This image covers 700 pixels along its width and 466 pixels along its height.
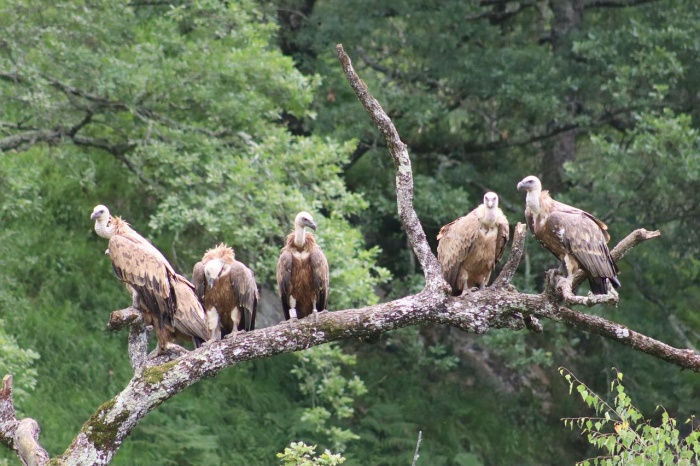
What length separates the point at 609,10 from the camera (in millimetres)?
19484

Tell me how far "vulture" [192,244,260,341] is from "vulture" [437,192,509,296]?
5.11 ft

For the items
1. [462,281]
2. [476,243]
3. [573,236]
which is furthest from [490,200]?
[462,281]

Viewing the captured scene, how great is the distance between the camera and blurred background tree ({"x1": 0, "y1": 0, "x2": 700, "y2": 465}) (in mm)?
13664

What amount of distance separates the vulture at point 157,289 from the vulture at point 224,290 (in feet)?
0.28

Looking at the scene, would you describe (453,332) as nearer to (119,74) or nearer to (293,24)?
(293,24)

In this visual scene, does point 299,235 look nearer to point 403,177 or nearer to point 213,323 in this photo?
point 213,323

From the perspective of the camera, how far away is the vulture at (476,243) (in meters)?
9.04

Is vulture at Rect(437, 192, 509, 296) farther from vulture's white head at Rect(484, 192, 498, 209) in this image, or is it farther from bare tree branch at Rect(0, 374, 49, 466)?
bare tree branch at Rect(0, 374, 49, 466)

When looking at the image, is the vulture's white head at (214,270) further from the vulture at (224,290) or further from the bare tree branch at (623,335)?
the bare tree branch at (623,335)

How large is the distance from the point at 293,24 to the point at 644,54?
609 cm

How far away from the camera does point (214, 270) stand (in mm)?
8562

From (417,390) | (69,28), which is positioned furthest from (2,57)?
(417,390)

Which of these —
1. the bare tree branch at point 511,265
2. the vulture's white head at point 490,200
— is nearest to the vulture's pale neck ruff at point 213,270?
the vulture's white head at point 490,200

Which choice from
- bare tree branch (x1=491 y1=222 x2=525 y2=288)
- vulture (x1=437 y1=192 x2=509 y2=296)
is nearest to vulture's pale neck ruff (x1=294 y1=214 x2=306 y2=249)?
vulture (x1=437 y1=192 x2=509 y2=296)
